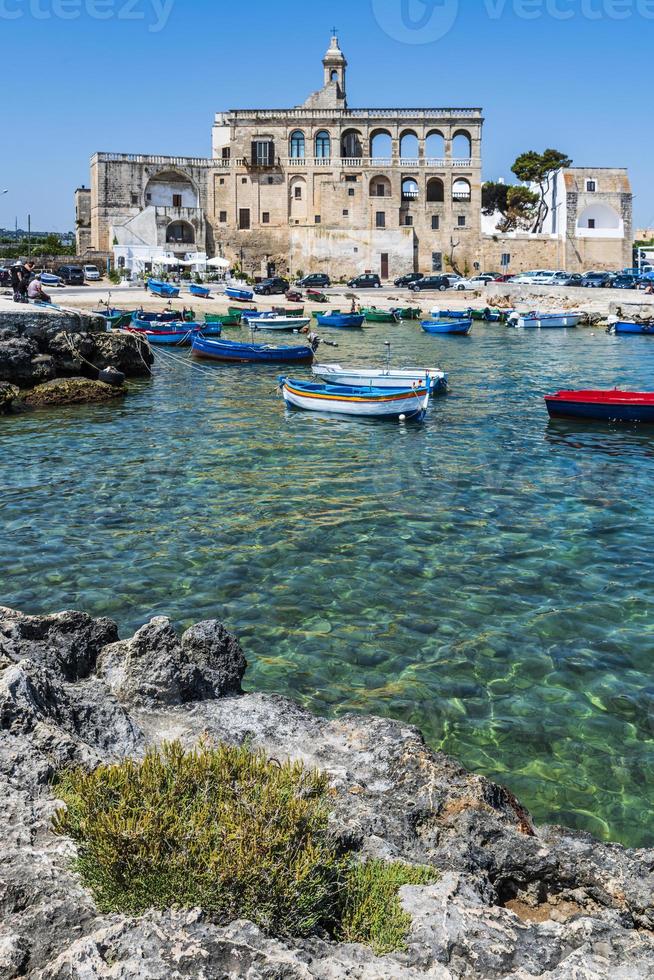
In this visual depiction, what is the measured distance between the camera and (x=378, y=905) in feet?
12.5

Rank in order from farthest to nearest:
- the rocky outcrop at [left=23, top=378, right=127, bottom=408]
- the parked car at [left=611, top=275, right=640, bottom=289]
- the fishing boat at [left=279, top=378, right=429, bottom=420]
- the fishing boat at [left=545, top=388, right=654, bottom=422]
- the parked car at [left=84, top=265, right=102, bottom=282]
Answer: the parked car at [left=84, top=265, right=102, bottom=282] < the parked car at [left=611, top=275, right=640, bottom=289] < the rocky outcrop at [left=23, top=378, right=127, bottom=408] < the fishing boat at [left=279, top=378, right=429, bottom=420] < the fishing boat at [left=545, top=388, right=654, bottom=422]

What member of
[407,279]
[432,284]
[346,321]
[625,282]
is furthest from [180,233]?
[625,282]

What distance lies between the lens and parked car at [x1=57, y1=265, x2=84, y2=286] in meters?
65.5

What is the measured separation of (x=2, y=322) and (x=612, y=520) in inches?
742

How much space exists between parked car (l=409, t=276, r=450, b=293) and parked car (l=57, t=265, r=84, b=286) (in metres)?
25.7

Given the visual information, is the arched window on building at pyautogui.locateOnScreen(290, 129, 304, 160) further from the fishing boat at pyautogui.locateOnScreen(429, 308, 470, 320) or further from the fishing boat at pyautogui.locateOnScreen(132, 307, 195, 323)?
the fishing boat at pyautogui.locateOnScreen(132, 307, 195, 323)

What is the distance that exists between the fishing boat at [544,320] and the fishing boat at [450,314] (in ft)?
9.83

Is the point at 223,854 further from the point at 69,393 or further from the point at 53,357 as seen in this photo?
the point at 53,357

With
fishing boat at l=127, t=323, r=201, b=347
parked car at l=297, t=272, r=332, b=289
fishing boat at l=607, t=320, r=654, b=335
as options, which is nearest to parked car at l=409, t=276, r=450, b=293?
parked car at l=297, t=272, r=332, b=289

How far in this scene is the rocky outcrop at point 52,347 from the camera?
2461cm

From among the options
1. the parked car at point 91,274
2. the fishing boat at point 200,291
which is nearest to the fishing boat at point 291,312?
the fishing boat at point 200,291

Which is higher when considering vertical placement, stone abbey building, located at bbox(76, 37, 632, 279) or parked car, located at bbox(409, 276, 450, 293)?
stone abbey building, located at bbox(76, 37, 632, 279)

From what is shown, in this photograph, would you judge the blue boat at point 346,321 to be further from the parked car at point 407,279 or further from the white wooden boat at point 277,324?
the parked car at point 407,279

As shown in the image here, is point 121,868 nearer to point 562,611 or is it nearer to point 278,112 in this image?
point 562,611
